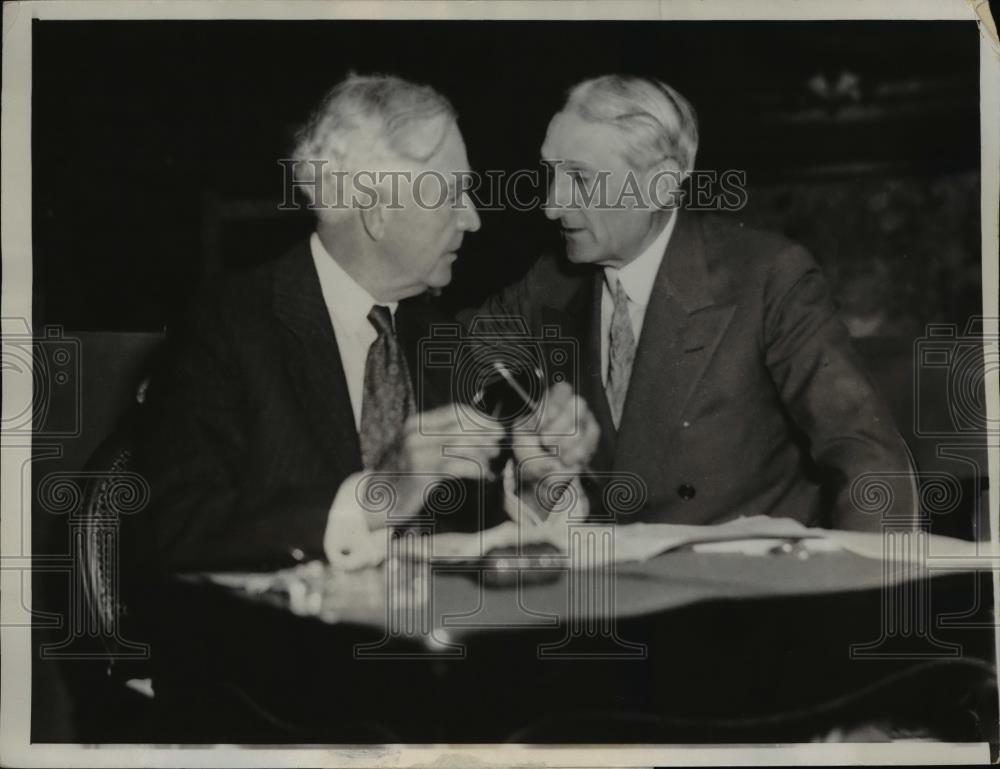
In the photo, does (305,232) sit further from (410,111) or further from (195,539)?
(195,539)

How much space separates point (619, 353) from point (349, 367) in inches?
21.5

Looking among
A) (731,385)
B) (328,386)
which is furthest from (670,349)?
(328,386)

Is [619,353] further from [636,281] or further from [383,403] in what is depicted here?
[383,403]

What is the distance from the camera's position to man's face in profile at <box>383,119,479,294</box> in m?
2.06

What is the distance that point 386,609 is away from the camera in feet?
6.76

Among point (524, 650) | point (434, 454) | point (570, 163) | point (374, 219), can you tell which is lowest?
point (524, 650)

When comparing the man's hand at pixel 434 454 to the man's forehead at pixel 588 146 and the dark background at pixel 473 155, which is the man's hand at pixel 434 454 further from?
the man's forehead at pixel 588 146

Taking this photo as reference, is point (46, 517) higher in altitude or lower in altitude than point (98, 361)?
lower

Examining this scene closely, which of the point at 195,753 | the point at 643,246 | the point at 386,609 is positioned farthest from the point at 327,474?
the point at 643,246

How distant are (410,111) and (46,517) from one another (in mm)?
1110

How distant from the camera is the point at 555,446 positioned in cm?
207

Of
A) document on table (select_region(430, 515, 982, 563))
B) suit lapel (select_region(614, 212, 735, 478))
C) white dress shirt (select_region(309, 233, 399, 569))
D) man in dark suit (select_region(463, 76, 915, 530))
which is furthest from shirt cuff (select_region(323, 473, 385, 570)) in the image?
suit lapel (select_region(614, 212, 735, 478))

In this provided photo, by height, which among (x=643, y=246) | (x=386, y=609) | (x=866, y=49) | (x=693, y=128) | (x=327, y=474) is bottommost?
(x=386, y=609)

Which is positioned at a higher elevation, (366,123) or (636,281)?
(366,123)
